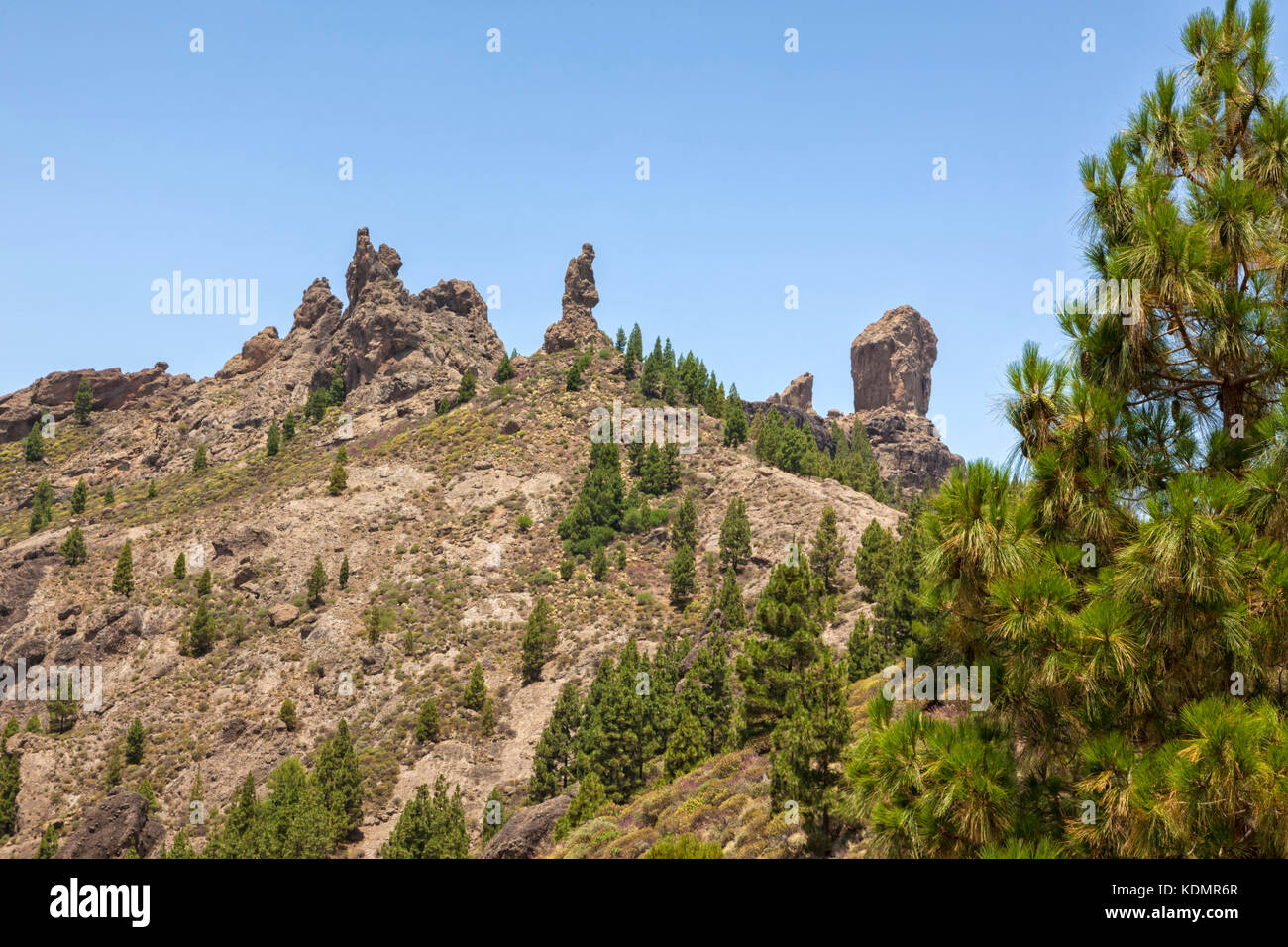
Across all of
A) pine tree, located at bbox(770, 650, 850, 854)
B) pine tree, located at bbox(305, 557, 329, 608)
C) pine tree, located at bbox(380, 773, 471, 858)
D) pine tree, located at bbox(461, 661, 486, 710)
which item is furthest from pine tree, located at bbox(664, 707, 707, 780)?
pine tree, located at bbox(305, 557, 329, 608)

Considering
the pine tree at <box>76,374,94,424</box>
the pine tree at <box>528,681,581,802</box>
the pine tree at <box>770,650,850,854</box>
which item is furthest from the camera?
the pine tree at <box>76,374,94,424</box>

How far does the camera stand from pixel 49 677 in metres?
86.4

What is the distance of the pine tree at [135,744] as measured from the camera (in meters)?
72.9

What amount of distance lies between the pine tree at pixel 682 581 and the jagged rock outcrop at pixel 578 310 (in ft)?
241

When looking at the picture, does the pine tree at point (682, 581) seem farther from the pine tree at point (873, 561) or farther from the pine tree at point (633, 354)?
the pine tree at point (633, 354)

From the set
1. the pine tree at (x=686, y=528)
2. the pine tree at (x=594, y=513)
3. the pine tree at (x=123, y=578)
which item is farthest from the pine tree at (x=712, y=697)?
the pine tree at (x=123, y=578)

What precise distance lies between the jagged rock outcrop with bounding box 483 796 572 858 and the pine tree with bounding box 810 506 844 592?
34.2m

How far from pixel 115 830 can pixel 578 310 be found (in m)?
115

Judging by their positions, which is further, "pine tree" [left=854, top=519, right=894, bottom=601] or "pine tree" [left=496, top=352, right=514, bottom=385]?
"pine tree" [left=496, top=352, right=514, bottom=385]

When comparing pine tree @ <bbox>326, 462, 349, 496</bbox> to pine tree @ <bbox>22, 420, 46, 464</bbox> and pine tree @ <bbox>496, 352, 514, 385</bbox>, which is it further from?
pine tree @ <bbox>22, 420, 46, 464</bbox>

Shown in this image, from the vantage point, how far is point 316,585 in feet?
303

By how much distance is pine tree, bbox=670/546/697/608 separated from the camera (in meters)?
89.2

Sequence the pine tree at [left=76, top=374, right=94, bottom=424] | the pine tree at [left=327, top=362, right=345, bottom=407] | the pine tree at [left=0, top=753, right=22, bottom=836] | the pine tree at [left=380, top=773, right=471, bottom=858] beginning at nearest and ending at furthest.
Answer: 1. the pine tree at [left=380, top=773, right=471, bottom=858]
2. the pine tree at [left=0, top=753, right=22, bottom=836]
3. the pine tree at [left=327, top=362, right=345, bottom=407]
4. the pine tree at [left=76, top=374, right=94, bottom=424]
